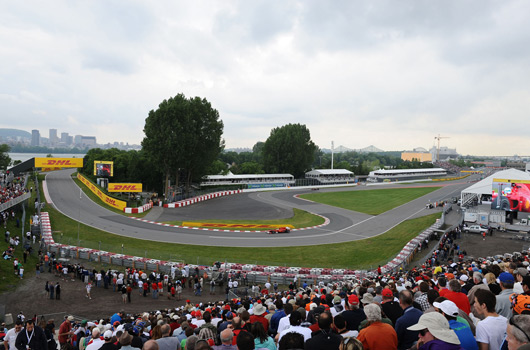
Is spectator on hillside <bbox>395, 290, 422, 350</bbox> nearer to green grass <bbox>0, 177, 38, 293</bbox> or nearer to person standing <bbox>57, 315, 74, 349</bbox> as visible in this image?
person standing <bbox>57, 315, 74, 349</bbox>

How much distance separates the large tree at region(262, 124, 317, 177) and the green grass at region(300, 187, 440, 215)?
2043cm

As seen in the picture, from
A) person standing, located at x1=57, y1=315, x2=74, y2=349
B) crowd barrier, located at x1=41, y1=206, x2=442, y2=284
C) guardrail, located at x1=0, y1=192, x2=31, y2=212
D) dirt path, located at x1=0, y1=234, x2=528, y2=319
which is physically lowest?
dirt path, located at x1=0, y1=234, x2=528, y2=319

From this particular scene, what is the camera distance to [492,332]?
490 centimetres

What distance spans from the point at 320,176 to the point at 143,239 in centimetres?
6432

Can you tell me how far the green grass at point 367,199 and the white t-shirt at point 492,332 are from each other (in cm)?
4533

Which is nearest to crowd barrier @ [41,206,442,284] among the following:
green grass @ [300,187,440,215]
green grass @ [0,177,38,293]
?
green grass @ [0,177,38,293]

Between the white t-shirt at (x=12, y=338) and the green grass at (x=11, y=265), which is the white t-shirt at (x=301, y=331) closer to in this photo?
the white t-shirt at (x=12, y=338)

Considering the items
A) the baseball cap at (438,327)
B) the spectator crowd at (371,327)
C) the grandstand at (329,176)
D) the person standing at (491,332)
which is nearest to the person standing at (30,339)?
the spectator crowd at (371,327)

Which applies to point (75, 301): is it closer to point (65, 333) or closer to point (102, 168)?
point (65, 333)

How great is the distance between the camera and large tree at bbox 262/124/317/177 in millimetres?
88938

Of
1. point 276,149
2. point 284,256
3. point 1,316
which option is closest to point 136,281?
point 1,316

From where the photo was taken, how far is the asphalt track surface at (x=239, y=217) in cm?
3369

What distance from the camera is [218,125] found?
58594 millimetres

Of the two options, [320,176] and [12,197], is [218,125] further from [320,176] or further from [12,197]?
[320,176]
